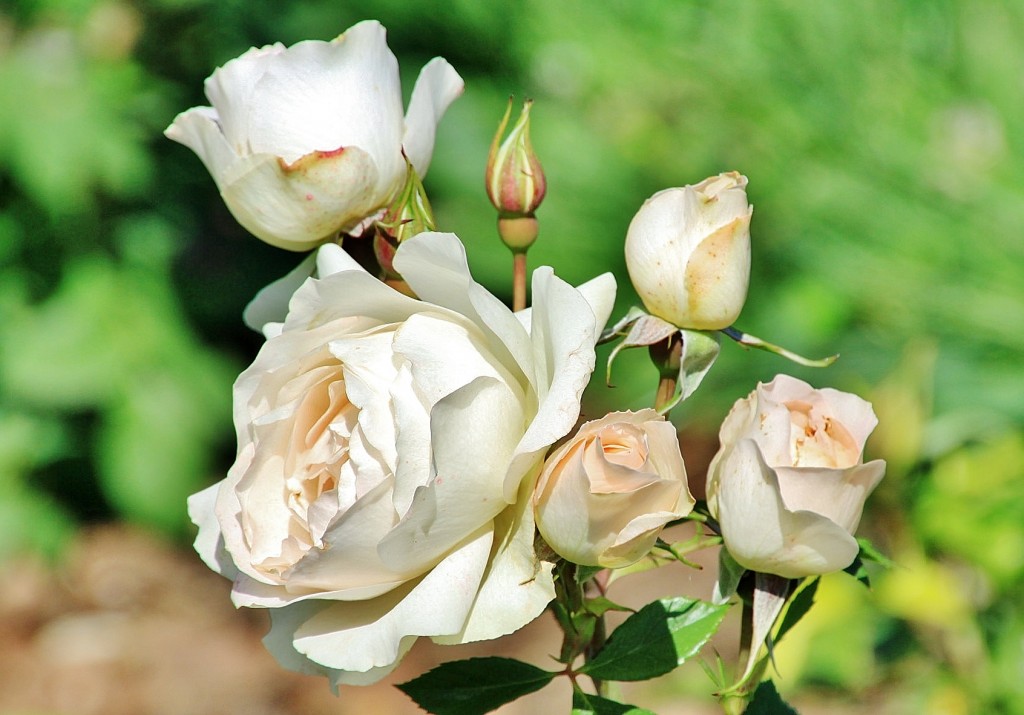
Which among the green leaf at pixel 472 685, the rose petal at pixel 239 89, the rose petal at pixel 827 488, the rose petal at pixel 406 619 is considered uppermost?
the rose petal at pixel 239 89

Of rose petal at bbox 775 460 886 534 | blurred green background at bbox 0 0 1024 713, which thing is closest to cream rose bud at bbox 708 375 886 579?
rose petal at bbox 775 460 886 534

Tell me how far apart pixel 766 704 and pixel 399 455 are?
0.75 feet

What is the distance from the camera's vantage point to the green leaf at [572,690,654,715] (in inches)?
19.5

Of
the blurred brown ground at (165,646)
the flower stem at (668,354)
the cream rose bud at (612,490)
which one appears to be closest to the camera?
the cream rose bud at (612,490)

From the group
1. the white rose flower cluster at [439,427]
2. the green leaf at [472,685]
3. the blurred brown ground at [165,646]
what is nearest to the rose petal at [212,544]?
the white rose flower cluster at [439,427]

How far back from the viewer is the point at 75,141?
6.89ft

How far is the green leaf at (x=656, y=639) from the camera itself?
0.51 meters

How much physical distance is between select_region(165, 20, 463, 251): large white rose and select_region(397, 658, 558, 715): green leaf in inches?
9.8

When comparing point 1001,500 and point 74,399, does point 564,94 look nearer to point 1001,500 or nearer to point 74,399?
point 74,399

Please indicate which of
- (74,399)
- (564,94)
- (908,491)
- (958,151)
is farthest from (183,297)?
(958,151)

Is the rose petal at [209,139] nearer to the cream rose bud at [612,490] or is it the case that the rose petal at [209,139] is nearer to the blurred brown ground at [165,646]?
the cream rose bud at [612,490]

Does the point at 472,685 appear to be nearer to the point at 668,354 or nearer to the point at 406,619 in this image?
the point at 406,619

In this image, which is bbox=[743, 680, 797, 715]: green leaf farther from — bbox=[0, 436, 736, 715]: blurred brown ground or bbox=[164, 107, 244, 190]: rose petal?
bbox=[0, 436, 736, 715]: blurred brown ground

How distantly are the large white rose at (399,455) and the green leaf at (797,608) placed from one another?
15 centimetres
